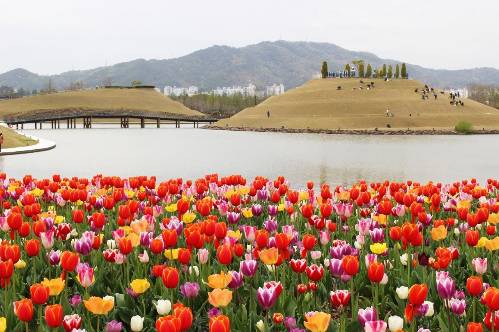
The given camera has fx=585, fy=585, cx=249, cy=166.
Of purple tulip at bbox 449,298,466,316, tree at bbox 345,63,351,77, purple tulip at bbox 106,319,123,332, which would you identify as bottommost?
purple tulip at bbox 106,319,123,332

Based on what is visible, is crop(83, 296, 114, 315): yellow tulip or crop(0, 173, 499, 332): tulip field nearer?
crop(83, 296, 114, 315): yellow tulip

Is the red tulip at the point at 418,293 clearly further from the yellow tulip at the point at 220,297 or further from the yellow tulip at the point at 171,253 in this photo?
the yellow tulip at the point at 171,253

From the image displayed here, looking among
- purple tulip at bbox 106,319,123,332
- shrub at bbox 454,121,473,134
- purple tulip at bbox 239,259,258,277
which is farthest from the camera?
shrub at bbox 454,121,473,134

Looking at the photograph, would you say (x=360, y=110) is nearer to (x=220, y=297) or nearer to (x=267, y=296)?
(x=267, y=296)

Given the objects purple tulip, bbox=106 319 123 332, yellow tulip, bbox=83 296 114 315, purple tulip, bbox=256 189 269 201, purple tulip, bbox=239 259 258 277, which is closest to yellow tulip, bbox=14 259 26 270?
purple tulip, bbox=106 319 123 332

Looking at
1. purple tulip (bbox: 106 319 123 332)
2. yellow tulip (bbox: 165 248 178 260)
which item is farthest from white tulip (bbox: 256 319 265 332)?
yellow tulip (bbox: 165 248 178 260)

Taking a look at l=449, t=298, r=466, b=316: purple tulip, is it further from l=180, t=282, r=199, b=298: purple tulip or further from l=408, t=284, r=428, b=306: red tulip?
l=180, t=282, r=199, b=298: purple tulip

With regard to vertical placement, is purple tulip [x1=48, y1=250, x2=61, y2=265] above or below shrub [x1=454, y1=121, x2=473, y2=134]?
above

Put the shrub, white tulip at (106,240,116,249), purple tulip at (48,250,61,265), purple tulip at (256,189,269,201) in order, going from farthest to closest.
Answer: the shrub
purple tulip at (256,189,269,201)
white tulip at (106,240,116,249)
purple tulip at (48,250,61,265)

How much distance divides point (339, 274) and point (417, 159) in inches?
1471

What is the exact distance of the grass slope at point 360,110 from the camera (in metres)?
113

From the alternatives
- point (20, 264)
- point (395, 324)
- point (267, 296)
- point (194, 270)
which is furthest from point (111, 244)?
point (395, 324)

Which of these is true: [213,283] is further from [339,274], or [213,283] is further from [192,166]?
[192,166]

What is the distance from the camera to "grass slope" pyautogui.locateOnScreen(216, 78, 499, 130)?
113375mm
